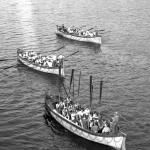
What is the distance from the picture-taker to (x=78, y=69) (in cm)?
6719

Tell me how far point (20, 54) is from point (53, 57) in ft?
26.7

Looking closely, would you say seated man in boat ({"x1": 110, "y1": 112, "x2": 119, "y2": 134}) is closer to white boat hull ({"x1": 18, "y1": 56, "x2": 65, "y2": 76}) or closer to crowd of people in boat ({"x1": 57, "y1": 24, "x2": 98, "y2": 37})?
white boat hull ({"x1": 18, "y1": 56, "x2": 65, "y2": 76})

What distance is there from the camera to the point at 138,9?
4756 inches

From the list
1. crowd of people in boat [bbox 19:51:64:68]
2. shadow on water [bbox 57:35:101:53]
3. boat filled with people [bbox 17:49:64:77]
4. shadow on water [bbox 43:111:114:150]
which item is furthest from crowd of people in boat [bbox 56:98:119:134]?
shadow on water [bbox 57:35:101:53]

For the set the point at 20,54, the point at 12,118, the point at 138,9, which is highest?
the point at 138,9

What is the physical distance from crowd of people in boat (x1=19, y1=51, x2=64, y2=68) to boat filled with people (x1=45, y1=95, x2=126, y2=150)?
16375mm

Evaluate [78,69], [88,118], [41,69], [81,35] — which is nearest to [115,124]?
[88,118]

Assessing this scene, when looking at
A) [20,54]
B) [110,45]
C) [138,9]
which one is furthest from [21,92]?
[138,9]

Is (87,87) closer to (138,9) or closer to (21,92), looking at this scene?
(21,92)

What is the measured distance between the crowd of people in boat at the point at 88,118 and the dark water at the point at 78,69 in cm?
254

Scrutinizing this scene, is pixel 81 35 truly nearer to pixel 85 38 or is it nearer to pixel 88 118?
pixel 85 38

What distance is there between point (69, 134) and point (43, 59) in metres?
25.1

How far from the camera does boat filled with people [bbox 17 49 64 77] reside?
63938 mm


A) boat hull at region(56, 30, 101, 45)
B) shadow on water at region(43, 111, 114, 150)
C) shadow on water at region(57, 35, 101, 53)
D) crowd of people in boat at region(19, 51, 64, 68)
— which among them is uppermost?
boat hull at region(56, 30, 101, 45)
